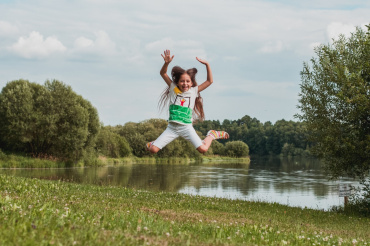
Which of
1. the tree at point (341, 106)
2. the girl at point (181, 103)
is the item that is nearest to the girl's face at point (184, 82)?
the girl at point (181, 103)

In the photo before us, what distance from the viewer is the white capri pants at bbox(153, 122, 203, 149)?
406 inches

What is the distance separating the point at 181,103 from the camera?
10.4m

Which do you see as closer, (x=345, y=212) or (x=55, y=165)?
(x=345, y=212)

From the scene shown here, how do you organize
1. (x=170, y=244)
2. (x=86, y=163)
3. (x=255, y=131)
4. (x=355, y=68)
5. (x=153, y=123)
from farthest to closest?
(x=255, y=131)
(x=153, y=123)
(x=86, y=163)
(x=355, y=68)
(x=170, y=244)

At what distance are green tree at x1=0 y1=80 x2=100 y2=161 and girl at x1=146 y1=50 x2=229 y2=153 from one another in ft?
160

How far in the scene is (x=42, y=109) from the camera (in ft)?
191

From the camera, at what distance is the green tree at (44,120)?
55219mm

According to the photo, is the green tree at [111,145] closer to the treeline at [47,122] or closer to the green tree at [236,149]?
the treeline at [47,122]

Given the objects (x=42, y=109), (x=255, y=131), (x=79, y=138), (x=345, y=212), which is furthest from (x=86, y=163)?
(x=255, y=131)

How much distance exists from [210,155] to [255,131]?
88930 mm

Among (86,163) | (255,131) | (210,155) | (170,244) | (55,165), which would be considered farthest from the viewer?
(255,131)

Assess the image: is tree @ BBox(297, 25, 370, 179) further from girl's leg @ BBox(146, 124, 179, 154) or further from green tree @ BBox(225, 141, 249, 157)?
green tree @ BBox(225, 141, 249, 157)

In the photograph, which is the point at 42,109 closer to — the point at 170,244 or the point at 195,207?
the point at 195,207

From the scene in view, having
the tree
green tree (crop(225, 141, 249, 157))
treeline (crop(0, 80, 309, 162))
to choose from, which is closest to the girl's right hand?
the tree
